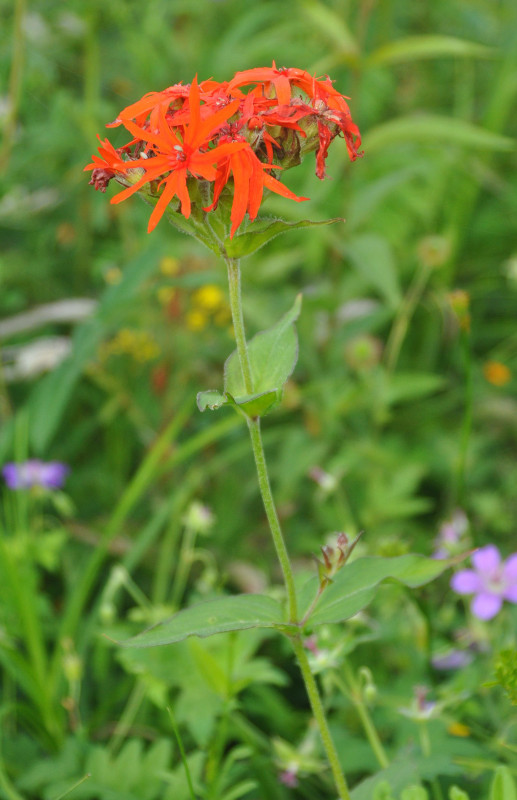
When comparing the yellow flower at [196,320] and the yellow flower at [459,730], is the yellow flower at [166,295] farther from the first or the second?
the yellow flower at [459,730]

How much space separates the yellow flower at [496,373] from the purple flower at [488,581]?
45.2 inches

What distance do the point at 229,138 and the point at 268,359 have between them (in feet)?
0.98

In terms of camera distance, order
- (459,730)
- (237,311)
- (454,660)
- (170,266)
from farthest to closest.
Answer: (170,266)
(454,660)
(459,730)
(237,311)

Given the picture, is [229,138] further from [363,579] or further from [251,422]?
[363,579]

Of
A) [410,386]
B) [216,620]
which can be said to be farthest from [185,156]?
[410,386]

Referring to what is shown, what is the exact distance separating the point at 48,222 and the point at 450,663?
6.17 feet

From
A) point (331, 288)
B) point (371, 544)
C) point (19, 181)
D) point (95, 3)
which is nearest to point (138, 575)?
point (371, 544)

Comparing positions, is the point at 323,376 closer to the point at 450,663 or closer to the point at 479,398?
the point at 479,398

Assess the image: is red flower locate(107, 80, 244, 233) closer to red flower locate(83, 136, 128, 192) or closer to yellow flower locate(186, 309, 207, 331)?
red flower locate(83, 136, 128, 192)

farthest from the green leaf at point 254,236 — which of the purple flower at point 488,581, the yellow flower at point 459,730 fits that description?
the yellow flower at point 459,730

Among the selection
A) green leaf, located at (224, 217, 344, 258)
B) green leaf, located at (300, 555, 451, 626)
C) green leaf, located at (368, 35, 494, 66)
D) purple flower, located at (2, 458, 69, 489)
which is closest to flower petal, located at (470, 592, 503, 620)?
green leaf, located at (300, 555, 451, 626)

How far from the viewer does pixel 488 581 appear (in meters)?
1.29

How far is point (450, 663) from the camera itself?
154 cm

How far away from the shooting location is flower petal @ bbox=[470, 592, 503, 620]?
121 cm
